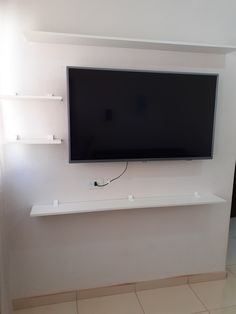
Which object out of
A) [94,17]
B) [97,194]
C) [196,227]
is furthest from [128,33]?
[196,227]

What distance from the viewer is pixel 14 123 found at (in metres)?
1.77

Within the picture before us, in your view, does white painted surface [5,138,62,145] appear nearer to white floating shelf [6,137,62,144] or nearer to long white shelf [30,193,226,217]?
white floating shelf [6,137,62,144]

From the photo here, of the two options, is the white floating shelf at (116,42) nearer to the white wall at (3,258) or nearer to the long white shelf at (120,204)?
the white wall at (3,258)

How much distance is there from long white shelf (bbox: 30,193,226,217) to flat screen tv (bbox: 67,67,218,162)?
354mm

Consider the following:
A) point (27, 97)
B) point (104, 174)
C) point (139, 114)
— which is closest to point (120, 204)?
point (104, 174)

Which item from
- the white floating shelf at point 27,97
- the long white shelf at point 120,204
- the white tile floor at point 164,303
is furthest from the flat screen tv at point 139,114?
the white tile floor at point 164,303

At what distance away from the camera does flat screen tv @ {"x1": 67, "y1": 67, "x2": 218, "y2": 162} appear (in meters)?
1.76

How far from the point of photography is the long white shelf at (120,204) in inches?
71.0

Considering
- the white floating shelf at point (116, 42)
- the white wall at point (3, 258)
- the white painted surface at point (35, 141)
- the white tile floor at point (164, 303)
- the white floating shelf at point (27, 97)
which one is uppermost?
the white floating shelf at point (116, 42)

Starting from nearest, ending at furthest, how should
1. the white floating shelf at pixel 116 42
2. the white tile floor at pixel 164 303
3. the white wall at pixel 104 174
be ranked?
the white floating shelf at pixel 116 42 → the white wall at pixel 104 174 → the white tile floor at pixel 164 303

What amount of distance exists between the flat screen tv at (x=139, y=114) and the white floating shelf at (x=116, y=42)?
19cm

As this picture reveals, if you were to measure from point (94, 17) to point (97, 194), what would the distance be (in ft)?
4.30

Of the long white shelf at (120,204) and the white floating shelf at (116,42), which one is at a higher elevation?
the white floating shelf at (116,42)

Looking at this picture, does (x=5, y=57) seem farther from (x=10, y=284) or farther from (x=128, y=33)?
(x=10, y=284)
